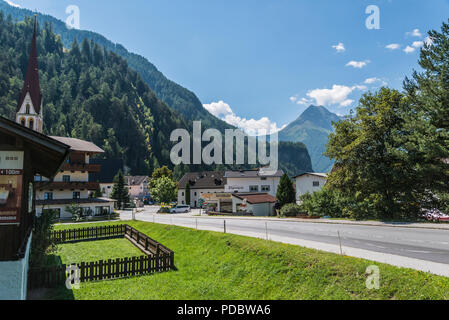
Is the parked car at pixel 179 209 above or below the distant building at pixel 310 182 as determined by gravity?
below

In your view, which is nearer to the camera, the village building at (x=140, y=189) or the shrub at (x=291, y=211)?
the shrub at (x=291, y=211)

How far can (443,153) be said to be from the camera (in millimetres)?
21578

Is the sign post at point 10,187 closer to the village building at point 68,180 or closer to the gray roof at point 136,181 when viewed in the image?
the village building at point 68,180

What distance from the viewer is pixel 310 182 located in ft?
165

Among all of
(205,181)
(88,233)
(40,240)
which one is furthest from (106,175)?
(40,240)

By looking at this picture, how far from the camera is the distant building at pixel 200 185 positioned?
78250 millimetres

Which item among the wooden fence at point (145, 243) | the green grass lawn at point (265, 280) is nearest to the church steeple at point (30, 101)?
the wooden fence at point (145, 243)

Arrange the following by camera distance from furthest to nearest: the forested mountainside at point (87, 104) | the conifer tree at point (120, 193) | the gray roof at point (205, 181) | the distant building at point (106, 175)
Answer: the forested mountainside at point (87, 104)
the distant building at point (106, 175)
the gray roof at point (205, 181)
the conifer tree at point (120, 193)

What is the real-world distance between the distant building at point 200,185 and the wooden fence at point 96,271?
62.1 m

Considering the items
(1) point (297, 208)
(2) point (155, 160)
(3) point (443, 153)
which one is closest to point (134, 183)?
(2) point (155, 160)

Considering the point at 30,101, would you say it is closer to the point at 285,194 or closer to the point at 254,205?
the point at 254,205

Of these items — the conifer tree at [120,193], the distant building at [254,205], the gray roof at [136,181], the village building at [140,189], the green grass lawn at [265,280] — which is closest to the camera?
the green grass lawn at [265,280]

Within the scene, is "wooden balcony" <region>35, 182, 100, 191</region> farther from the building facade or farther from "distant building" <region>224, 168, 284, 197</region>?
"distant building" <region>224, 168, 284, 197</region>
